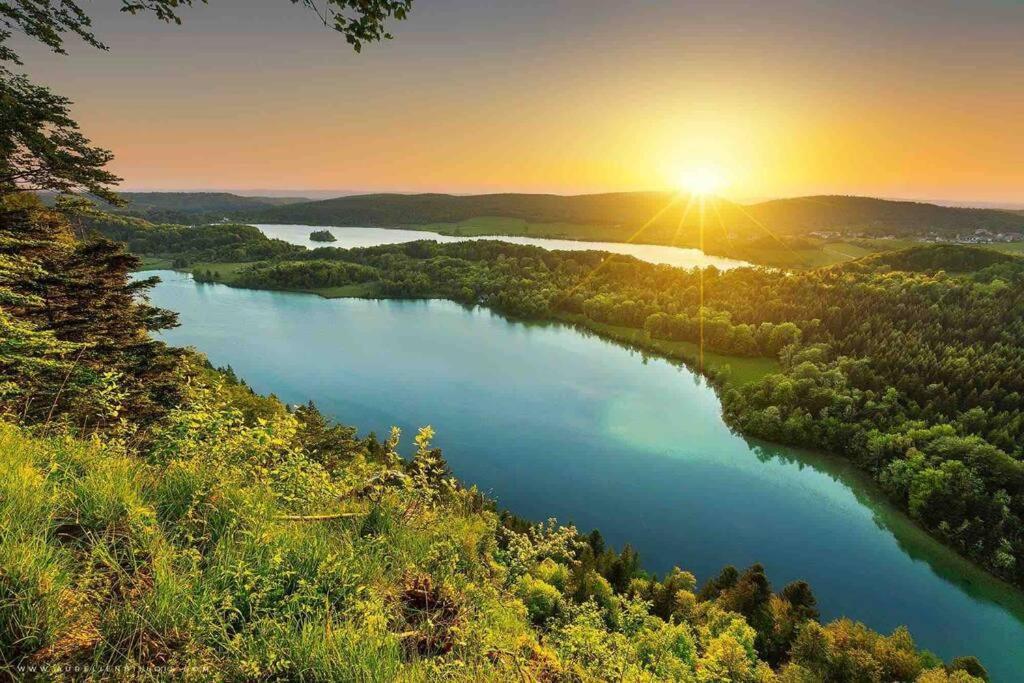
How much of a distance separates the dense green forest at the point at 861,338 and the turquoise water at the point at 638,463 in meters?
3.71

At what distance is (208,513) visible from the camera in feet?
16.8

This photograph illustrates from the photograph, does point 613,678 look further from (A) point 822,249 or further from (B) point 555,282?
(A) point 822,249

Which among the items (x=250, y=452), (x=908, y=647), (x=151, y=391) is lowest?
(x=908, y=647)

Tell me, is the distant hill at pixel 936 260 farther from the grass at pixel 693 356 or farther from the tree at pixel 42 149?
the tree at pixel 42 149

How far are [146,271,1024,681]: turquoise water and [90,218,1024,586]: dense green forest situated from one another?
12.2 ft

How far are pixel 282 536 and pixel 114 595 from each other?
1.42 m

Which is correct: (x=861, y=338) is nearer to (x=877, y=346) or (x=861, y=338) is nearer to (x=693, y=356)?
(x=877, y=346)

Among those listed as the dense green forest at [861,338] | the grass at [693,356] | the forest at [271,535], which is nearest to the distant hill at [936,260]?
the dense green forest at [861,338]

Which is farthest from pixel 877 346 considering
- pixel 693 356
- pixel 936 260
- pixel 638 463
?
pixel 936 260

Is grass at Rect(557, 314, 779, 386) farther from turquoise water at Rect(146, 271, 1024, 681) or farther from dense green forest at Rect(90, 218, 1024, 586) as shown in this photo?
turquoise water at Rect(146, 271, 1024, 681)

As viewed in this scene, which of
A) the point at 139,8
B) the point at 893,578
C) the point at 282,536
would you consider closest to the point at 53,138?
the point at 139,8

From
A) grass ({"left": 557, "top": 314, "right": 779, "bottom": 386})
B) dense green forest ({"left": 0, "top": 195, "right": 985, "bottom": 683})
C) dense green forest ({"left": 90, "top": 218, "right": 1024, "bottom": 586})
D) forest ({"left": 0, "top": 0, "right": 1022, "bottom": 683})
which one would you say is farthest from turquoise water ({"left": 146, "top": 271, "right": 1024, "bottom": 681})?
dense green forest ({"left": 0, "top": 195, "right": 985, "bottom": 683})

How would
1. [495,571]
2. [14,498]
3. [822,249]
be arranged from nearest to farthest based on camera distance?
[14,498]
[495,571]
[822,249]

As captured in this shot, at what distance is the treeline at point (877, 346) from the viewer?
43344 mm
